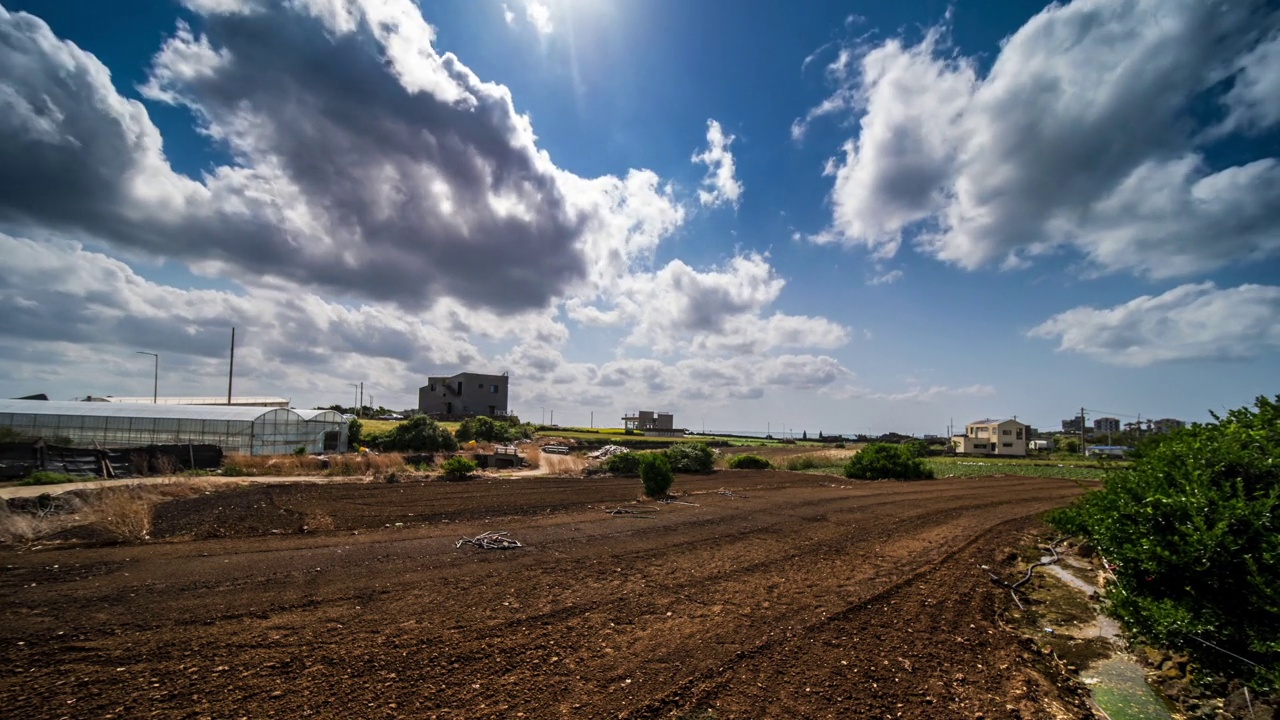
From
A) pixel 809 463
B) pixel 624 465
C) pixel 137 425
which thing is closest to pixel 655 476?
pixel 624 465

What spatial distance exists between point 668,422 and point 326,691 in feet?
340

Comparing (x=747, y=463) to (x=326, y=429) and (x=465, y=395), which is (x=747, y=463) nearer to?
(x=326, y=429)

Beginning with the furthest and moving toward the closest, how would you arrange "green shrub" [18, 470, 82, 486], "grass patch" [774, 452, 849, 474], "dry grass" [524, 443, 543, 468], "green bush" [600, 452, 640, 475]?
"grass patch" [774, 452, 849, 474] < "dry grass" [524, 443, 543, 468] < "green bush" [600, 452, 640, 475] < "green shrub" [18, 470, 82, 486]

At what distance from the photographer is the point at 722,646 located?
223 inches

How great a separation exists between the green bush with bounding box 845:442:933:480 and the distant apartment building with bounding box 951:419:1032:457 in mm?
53357

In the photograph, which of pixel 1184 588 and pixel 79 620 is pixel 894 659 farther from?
pixel 79 620

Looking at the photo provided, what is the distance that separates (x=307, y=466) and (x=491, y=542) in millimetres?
19770

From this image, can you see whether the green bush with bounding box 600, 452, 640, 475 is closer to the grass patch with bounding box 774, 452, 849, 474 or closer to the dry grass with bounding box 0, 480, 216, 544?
the grass patch with bounding box 774, 452, 849, 474

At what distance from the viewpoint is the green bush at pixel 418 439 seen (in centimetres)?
3541

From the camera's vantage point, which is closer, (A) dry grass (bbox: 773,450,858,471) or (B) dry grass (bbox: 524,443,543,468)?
(B) dry grass (bbox: 524,443,543,468)

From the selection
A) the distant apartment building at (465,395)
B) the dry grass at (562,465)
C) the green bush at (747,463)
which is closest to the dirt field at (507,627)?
the dry grass at (562,465)

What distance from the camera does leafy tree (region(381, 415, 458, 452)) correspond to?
3541 centimetres

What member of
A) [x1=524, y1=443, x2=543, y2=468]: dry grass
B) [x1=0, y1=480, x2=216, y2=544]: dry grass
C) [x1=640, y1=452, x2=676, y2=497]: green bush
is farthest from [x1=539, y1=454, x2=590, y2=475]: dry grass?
[x1=0, y1=480, x2=216, y2=544]: dry grass

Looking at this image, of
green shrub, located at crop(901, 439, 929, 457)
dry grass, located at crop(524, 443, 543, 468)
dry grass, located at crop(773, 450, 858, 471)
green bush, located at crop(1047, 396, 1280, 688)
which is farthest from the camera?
dry grass, located at crop(773, 450, 858, 471)
